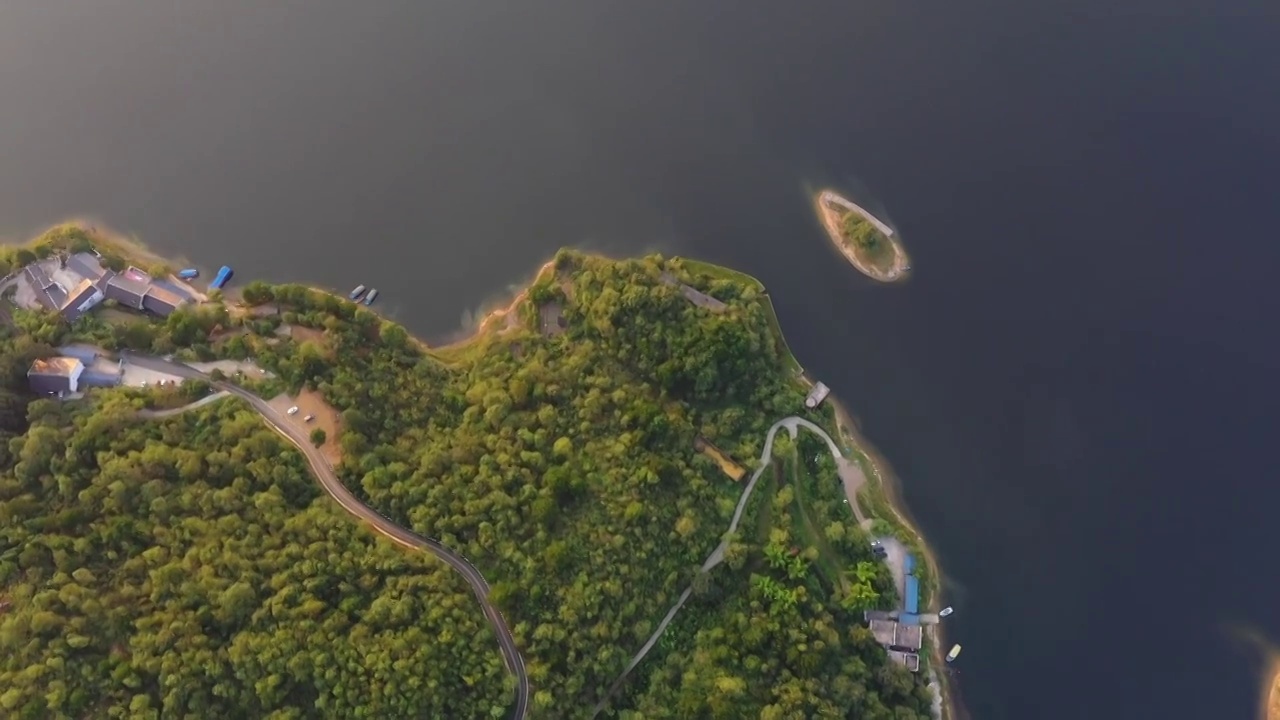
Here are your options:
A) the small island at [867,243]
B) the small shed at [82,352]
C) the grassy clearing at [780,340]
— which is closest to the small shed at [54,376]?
the small shed at [82,352]

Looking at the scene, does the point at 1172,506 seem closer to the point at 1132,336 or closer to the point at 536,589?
the point at 1132,336

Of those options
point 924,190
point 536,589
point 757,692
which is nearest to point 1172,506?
point 924,190

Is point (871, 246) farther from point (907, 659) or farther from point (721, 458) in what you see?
point (907, 659)

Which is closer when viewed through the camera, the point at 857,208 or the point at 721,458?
the point at 721,458

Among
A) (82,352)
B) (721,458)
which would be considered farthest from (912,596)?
(82,352)

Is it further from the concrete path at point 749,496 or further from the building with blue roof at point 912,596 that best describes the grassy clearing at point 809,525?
the building with blue roof at point 912,596

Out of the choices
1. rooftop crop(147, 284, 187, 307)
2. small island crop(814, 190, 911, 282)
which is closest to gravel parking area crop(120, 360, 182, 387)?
rooftop crop(147, 284, 187, 307)
